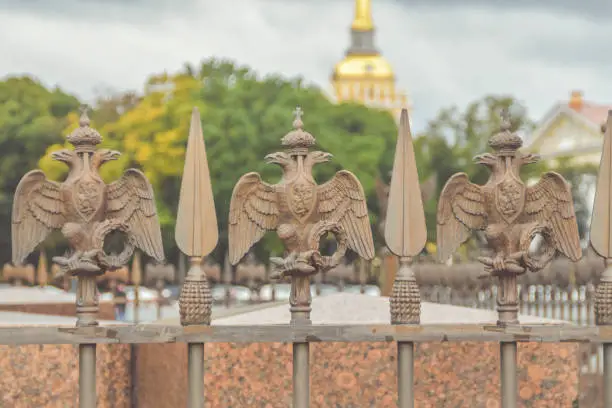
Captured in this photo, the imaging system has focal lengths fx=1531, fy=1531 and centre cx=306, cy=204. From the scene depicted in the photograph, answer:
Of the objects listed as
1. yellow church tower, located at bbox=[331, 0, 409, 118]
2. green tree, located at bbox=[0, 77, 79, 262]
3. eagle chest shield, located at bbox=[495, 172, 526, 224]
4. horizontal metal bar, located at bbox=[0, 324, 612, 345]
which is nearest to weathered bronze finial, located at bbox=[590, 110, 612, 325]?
horizontal metal bar, located at bbox=[0, 324, 612, 345]

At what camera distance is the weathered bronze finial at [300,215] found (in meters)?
7.02

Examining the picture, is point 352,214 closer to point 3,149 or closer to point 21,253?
point 21,253

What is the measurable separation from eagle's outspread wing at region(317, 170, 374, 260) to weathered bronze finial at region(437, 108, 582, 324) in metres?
0.37

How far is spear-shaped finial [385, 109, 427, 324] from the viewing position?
23.1ft

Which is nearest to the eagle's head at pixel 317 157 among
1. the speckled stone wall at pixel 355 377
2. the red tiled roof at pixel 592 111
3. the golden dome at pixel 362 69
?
the speckled stone wall at pixel 355 377

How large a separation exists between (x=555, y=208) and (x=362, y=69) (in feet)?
446

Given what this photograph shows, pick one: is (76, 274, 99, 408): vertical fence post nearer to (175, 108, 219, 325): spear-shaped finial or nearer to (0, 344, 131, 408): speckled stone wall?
(175, 108, 219, 325): spear-shaped finial

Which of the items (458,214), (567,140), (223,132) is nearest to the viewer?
(458,214)

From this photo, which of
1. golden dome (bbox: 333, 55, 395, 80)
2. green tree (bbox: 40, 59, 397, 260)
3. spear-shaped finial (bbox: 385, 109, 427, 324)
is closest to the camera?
spear-shaped finial (bbox: 385, 109, 427, 324)

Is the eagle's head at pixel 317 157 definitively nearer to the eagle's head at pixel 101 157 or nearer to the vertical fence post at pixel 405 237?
the vertical fence post at pixel 405 237

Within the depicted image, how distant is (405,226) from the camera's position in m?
7.05

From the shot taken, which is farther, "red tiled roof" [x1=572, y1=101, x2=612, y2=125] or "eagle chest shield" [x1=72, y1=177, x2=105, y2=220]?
"red tiled roof" [x1=572, y1=101, x2=612, y2=125]

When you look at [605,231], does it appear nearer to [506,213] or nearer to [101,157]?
[506,213]

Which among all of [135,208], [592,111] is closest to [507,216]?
[135,208]
